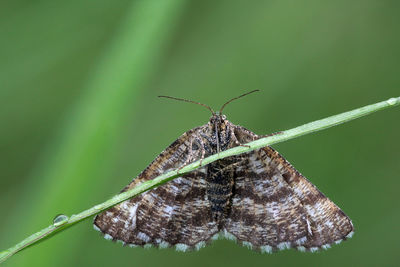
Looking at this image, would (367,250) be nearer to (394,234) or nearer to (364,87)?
(394,234)

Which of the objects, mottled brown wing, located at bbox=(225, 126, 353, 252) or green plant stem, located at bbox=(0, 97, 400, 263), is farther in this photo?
mottled brown wing, located at bbox=(225, 126, 353, 252)

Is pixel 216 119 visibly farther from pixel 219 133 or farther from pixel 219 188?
pixel 219 188

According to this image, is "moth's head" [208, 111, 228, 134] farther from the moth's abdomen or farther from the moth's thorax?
the moth's abdomen

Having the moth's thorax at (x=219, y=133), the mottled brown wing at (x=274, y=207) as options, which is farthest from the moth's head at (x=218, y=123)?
the mottled brown wing at (x=274, y=207)

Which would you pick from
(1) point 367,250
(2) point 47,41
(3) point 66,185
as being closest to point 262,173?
(3) point 66,185

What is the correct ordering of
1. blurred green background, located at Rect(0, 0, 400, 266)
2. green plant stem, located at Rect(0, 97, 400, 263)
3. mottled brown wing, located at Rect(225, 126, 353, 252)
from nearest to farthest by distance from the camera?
1. green plant stem, located at Rect(0, 97, 400, 263)
2. mottled brown wing, located at Rect(225, 126, 353, 252)
3. blurred green background, located at Rect(0, 0, 400, 266)

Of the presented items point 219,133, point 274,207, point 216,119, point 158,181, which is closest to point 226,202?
point 274,207

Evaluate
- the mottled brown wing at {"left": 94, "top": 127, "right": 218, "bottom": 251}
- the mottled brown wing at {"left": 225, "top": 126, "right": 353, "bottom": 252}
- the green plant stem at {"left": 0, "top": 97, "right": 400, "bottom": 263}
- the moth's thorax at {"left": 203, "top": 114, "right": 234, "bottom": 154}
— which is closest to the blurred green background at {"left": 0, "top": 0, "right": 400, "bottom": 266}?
the mottled brown wing at {"left": 94, "top": 127, "right": 218, "bottom": 251}

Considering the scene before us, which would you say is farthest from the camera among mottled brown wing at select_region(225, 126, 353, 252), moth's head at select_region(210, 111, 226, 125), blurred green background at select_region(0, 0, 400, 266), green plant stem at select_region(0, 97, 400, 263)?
blurred green background at select_region(0, 0, 400, 266)
